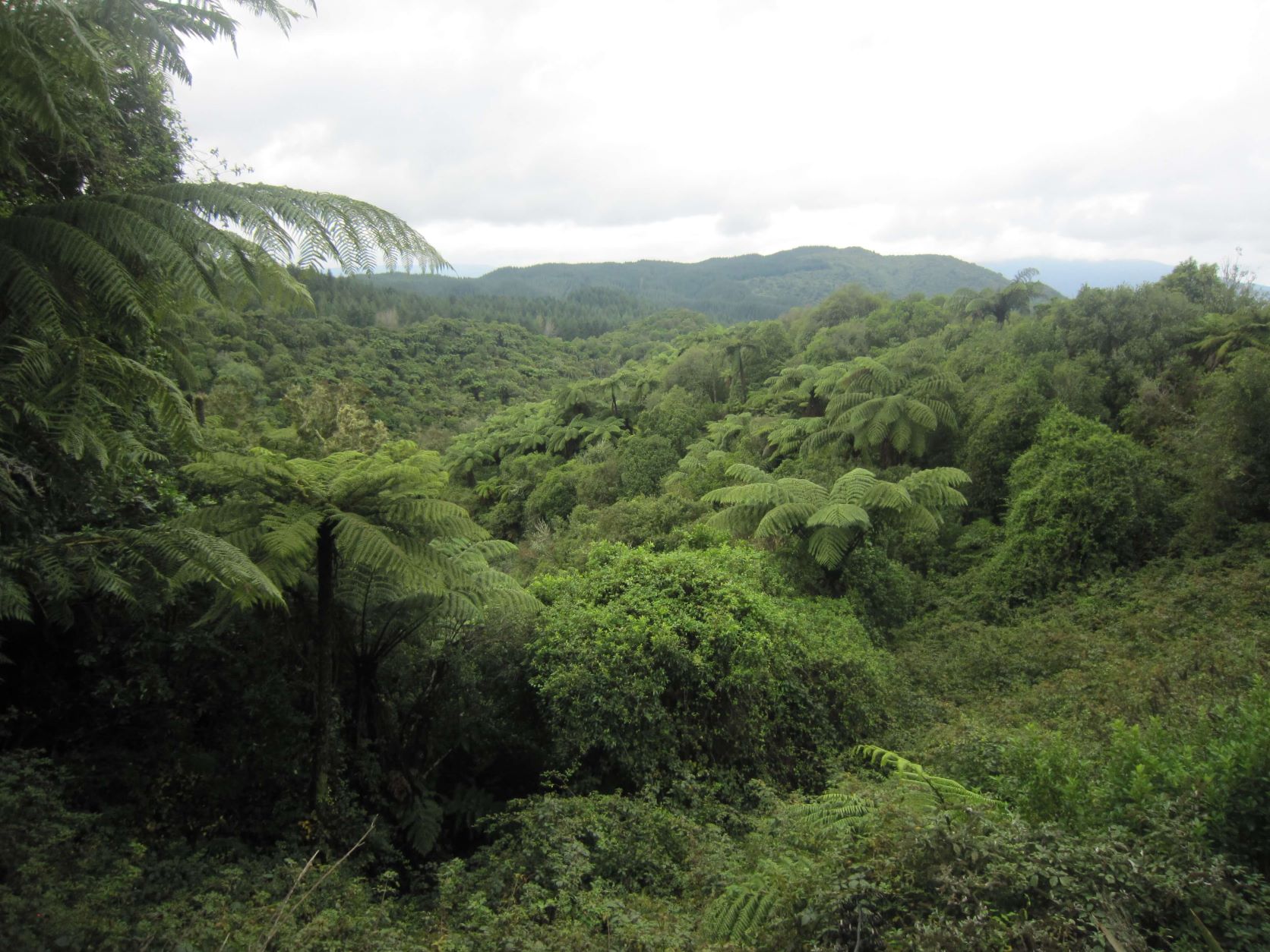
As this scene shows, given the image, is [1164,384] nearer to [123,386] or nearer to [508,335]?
[123,386]

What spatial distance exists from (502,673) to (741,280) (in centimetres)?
18215

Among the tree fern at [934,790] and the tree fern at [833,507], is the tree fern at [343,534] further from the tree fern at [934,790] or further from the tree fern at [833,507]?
the tree fern at [833,507]

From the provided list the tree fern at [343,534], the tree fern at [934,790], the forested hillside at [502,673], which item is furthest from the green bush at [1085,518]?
the tree fern at [343,534]

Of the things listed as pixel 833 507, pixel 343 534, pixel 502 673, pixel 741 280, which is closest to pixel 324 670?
pixel 343 534

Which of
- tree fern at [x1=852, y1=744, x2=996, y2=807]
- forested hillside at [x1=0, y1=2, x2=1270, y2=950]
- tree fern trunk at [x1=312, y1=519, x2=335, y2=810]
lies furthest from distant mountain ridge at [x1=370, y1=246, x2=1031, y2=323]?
tree fern at [x1=852, y1=744, x2=996, y2=807]

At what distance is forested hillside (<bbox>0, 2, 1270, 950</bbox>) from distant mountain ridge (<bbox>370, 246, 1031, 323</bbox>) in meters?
80.8

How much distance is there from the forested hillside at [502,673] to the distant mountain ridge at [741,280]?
80.8 metres

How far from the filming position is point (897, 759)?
4324 mm

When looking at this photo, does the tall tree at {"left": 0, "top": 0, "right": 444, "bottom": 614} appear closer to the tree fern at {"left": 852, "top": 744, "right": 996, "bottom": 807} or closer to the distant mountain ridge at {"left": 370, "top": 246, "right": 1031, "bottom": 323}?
the tree fern at {"left": 852, "top": 744, "right": 996, "bottom": 807}

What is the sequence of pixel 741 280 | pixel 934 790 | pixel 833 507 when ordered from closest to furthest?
pixel 934 790 → pixel 833 507 → pixel 741 280

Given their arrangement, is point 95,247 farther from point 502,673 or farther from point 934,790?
point 934,790

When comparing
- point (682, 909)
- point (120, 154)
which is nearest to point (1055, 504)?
point (682, 909)

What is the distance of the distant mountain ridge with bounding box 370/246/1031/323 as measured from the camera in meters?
109

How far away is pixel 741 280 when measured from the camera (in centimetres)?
17725
